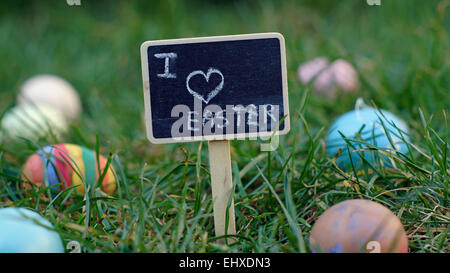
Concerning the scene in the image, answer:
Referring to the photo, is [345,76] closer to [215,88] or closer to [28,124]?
[215,88]

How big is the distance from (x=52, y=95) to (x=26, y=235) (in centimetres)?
149

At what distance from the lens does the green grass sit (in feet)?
4.50

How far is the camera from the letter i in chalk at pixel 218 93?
4.31 feet

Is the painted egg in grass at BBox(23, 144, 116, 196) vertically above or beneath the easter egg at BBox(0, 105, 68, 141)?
beneath

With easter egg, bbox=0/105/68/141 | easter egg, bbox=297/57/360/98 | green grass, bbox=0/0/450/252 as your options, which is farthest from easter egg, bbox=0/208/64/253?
easter egg, bbox=297/57/360/98

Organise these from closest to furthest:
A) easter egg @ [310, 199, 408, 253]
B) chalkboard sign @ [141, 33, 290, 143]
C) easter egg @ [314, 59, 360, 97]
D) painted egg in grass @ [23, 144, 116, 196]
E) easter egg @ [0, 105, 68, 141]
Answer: easter egg @ [310, 199, 408, 253]
chalkboard sign @ [141, 33, 290, 143]
painted egg in grass @ [23, 144, 116, 196]
easter egg @ [0, 105, 68, 141]
easter egg @ [314, 59, 360, 97]

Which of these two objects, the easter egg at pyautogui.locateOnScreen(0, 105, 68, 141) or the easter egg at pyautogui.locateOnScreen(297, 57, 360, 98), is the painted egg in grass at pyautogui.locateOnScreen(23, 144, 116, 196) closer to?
the easter egg at pyautogui.locateOnScreen(0, 105, 68, 141)

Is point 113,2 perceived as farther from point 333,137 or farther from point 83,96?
point 333,137

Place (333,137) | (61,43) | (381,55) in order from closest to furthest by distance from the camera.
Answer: (333,137), (381,55), (61,43)

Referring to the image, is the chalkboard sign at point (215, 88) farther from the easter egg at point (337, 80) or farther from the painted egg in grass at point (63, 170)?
the easter egg at point (337, 80)

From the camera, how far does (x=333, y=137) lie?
1.77m

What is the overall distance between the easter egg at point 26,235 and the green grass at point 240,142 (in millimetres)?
48
